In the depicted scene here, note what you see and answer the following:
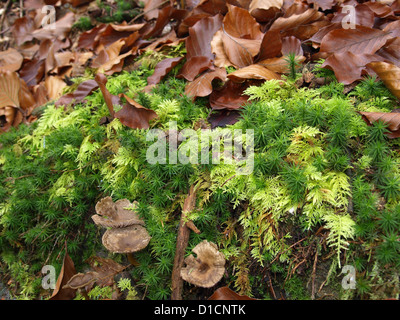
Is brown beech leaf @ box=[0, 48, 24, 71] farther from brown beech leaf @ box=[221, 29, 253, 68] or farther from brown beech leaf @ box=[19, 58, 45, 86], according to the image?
brown beech leaf @ box=[221, 29, 253, 68]

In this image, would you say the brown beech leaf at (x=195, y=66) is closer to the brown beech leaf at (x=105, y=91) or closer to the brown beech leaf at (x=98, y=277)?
the brown beech leaf at (x=105, y=91)

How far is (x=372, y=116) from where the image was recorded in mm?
2277

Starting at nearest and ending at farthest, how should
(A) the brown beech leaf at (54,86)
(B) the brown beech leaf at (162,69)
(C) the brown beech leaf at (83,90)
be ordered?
1. (B) the brown beech leaf at (162,69)
2. (C) the brown beech leaf at (83,90)
3. (A) the brown beech leaf at (54,86)

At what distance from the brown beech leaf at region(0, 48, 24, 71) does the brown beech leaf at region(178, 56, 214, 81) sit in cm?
260

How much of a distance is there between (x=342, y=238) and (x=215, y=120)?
4.37ft

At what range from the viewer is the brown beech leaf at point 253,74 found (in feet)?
8.72

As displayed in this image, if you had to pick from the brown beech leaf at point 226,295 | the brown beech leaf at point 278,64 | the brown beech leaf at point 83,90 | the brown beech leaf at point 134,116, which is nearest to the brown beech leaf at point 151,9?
→ the brown beech leaf at point 83,90

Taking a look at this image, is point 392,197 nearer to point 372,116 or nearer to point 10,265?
point 372,116

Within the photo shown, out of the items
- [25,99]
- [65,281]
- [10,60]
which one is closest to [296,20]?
[65,281]

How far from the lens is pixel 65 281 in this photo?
2.49 meters

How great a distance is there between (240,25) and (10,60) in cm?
325

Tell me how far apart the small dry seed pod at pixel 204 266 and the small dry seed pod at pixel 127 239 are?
354mm

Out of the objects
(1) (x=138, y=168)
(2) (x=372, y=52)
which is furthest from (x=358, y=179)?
(1) (x=138, y=168)

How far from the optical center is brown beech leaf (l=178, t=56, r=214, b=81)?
2.93 m
